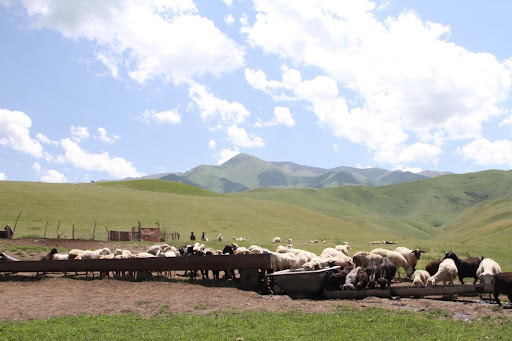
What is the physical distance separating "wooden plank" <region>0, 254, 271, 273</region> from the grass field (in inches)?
230

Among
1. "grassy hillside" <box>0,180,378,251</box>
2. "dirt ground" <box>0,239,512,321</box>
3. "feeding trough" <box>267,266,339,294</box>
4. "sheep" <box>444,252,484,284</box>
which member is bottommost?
"dirt ground" <box>0,239,512,321</box>

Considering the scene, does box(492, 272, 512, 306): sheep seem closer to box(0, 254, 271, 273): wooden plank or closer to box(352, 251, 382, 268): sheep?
box(352, 251, 382, 268): sheep

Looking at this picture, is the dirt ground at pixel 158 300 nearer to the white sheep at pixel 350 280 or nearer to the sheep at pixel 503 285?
the sheep at pixel 503 285

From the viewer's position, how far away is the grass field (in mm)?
10148

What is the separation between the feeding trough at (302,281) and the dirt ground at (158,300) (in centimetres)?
57

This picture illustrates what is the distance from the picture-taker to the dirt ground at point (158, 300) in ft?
42.7

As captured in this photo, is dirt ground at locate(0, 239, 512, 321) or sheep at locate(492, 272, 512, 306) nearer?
sheep at locate(492, 272, 512, 306)

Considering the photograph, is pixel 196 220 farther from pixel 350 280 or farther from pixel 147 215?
pixel 350 280

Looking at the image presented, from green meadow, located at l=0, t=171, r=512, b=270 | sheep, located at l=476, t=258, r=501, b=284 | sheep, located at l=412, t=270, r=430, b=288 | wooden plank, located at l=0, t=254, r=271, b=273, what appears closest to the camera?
sheep, located at l=476, t=258, r=501, b=284

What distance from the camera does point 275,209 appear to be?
8544cm

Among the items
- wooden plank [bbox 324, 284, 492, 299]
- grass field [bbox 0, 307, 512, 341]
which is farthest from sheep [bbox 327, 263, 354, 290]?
grass field [bbox 0, 307, 512, 341]

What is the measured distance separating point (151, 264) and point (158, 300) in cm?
447

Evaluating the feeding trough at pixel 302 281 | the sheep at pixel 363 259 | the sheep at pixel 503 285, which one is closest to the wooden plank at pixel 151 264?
the feeding trough at pixel 302 281

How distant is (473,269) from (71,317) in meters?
14.8
